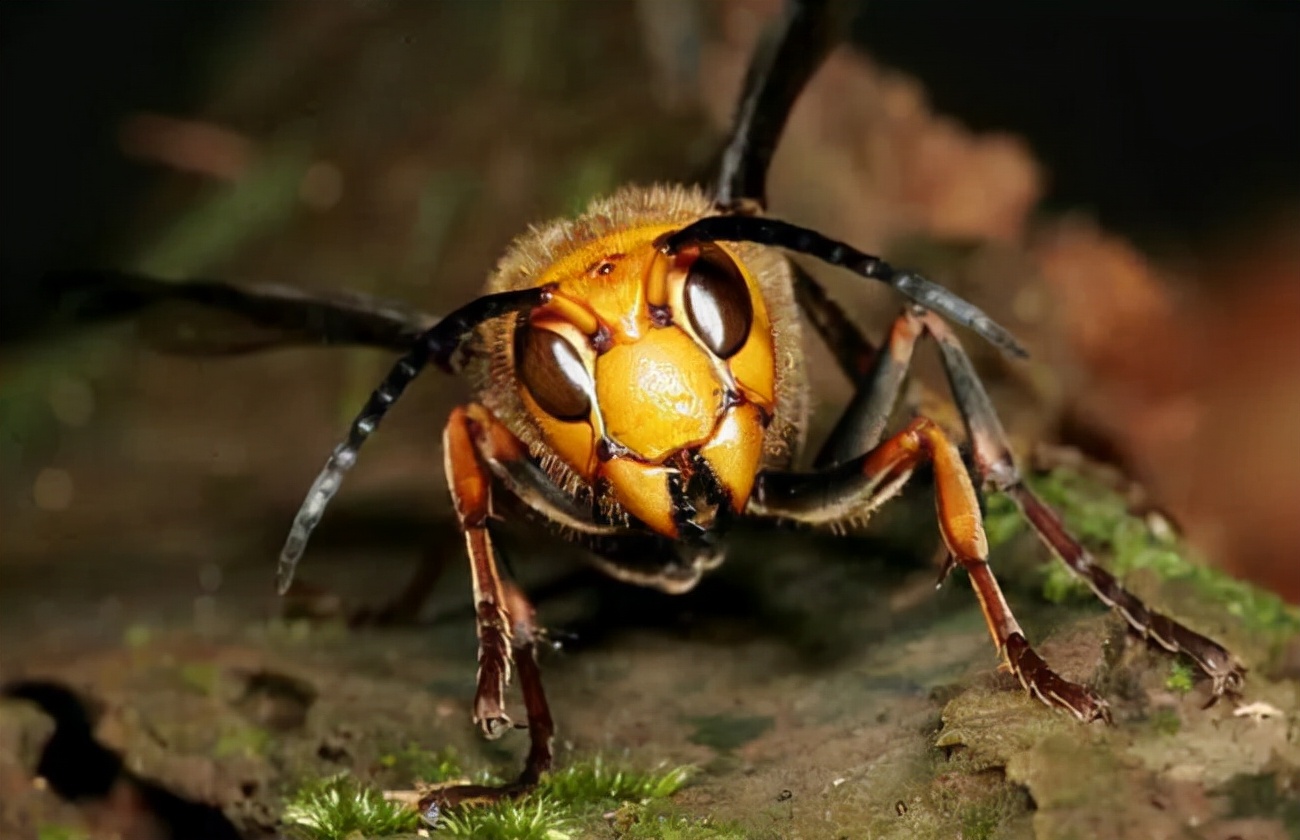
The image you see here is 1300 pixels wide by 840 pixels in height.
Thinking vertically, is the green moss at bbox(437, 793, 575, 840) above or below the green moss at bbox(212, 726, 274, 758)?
above

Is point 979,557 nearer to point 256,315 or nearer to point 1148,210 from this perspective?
point 256,315

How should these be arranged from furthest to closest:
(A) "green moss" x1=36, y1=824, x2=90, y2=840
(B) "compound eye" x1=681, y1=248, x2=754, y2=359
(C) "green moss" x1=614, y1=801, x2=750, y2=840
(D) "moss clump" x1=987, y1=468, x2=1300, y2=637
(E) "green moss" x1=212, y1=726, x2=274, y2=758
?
(E) "green moss" x1=212, y1=726, x2=274, y2=758
(A) "green moss" x1=36, y1=824, x2=90, y2=840
(D) "moss clump" x1=987, y1=468, x2=1300, y2=637
(B) "compound eye" x1=681, y1=248, x2=754, y2=359
(C) "green moss" x1=614, y1=801, x2=750, y2=840

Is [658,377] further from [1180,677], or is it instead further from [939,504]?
[1180,677]

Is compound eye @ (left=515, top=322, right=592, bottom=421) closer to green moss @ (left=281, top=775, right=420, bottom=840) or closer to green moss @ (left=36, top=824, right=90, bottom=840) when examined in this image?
green moss @ (left=281, top=775, right=420, bottom=840)

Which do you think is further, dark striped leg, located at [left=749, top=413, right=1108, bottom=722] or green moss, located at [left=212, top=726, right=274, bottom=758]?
green moss, located at [left=212, top=726, right=274, bottom=758]

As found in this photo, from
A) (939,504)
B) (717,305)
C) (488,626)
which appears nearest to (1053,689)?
(939,504)

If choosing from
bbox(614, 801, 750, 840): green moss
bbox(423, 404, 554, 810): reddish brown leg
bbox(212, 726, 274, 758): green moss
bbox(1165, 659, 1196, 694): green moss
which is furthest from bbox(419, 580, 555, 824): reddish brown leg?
bbox(1165, 659, 1196, 694): green moss
